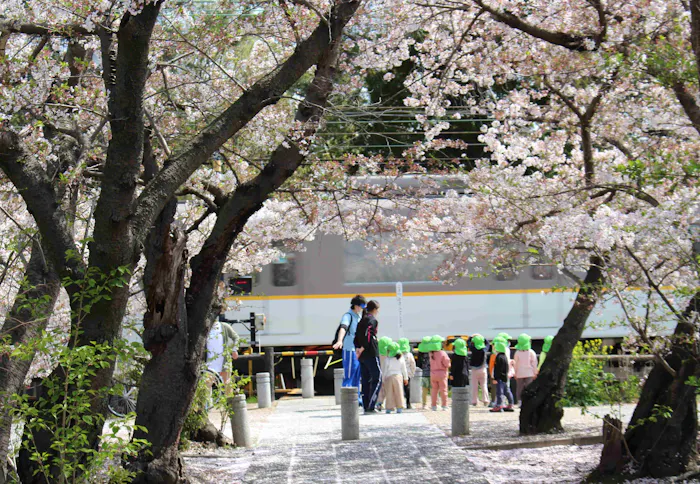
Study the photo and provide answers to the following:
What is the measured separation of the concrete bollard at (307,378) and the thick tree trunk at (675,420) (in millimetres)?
9386

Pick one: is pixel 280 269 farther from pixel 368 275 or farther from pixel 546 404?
pixel 546 404

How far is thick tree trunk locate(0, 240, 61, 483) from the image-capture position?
5523mm

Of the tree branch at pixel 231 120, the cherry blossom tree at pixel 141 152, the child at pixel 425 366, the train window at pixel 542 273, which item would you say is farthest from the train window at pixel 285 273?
the tree branch at pixel 231 120

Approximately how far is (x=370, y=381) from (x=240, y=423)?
285 centimetres

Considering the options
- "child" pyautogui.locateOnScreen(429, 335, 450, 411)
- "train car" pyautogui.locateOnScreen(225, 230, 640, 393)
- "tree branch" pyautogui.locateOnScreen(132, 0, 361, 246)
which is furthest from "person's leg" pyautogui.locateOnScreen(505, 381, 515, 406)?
"tree branch" pyautogui.locateOnScreen(132, 0, 361, 246)

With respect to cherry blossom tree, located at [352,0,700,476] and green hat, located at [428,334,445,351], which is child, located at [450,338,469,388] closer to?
green hat, located at [428,334,445,351]

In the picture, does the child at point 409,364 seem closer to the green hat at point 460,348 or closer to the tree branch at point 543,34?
the green hat at point 460,348

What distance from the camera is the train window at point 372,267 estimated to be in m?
17.8

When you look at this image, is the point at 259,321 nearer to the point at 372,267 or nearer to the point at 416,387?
the point at 372,267

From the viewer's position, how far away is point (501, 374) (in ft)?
42.3

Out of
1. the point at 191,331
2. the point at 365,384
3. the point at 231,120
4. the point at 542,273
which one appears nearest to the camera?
the point at 231,120

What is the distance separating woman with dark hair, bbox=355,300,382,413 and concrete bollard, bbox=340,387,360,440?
1868 mm

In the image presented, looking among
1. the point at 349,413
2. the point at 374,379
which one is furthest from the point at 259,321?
the point at 349,413

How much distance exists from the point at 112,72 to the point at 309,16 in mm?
2367
